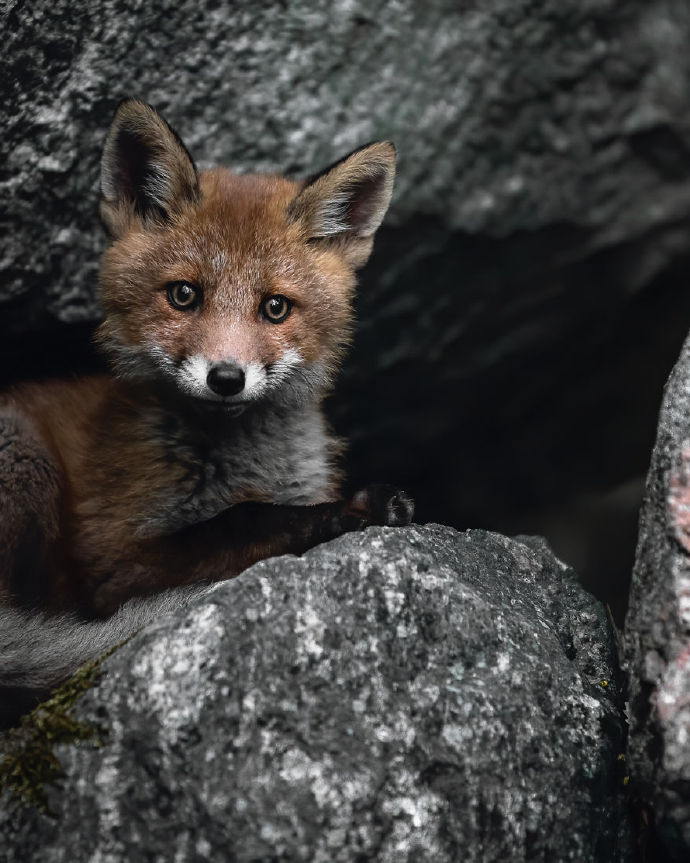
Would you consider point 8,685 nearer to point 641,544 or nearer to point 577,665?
point 577,665

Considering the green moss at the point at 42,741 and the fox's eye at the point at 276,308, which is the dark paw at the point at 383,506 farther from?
the green moss at the point at 42,741

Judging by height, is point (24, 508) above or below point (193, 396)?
below

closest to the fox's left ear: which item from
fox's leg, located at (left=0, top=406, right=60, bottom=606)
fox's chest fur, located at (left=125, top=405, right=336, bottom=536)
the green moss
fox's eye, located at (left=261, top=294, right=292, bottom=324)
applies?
fox's eye, located at (left=261, top=294, right=292, bottom=324)

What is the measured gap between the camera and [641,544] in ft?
7.20

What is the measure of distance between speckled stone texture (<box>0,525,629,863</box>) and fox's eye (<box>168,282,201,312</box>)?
0.91 meters

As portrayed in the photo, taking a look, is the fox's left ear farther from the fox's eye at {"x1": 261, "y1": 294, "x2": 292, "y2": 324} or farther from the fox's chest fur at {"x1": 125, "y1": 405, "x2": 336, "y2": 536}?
the fox's chest fur at {"x1": 125, "y1": 405, "x2": 336, "y2": 536}

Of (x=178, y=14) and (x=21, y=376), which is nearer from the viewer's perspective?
(x=178, y=14)

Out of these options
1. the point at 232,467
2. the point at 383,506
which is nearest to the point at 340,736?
the point at 383,506

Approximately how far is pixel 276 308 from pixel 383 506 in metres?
0.68

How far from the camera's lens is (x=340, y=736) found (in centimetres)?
183

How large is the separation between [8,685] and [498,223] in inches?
101

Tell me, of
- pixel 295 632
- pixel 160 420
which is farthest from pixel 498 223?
pixel 295 632

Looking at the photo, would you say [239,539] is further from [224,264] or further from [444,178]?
[444,178]

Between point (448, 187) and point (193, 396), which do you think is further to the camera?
point (448, 187)
